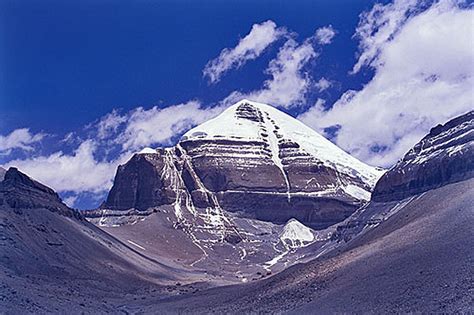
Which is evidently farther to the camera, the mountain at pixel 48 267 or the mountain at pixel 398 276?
the mountain at pixel 48 267

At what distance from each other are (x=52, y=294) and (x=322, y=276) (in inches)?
1493

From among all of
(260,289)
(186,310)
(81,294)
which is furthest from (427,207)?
(81,294)

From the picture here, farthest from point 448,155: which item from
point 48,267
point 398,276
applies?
point 398,276

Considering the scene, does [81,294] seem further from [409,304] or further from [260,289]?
[409,304]

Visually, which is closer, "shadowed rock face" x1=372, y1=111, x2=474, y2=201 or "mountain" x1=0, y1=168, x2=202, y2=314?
"mountain" x1=0, y1=168, x2=202, y2=314

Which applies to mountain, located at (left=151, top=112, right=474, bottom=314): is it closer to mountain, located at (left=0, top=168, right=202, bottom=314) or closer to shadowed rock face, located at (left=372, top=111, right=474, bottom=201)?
shadowed rock face, located at (left=372, top=111, right=474, bottom=201)

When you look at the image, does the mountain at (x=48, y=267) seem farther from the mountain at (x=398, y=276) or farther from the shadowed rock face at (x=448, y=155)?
the shadowed rock face at (x=448, y=155)

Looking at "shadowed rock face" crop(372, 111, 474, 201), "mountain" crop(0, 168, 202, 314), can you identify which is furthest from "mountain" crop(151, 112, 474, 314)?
"mountain" crop(0, 168, 202, 314)

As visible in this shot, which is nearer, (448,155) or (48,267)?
(48,267)

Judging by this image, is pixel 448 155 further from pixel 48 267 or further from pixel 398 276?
pixel 398 276

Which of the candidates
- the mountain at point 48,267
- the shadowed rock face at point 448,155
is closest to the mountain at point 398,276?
the shadowed rock face at point 448,155

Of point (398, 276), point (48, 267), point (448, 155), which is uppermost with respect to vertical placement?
point (48, 267)

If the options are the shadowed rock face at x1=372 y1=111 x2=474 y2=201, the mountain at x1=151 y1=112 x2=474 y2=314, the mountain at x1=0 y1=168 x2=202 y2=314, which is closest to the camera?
the mountain at x1=151 y1=112 x2=474 y2=314

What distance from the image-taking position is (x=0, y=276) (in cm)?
11100
